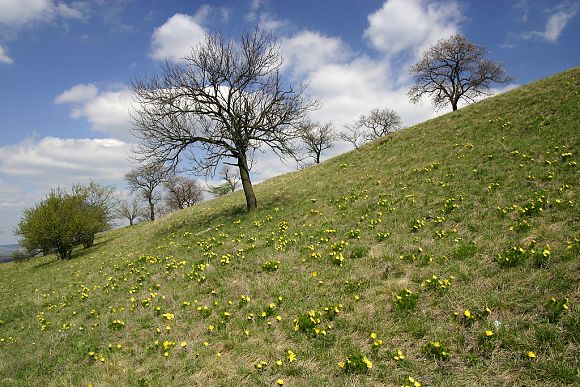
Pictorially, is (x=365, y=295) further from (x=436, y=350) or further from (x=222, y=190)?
(x=222, y=190)

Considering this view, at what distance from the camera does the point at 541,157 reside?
1368cm

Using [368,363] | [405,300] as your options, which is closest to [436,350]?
[368,363]

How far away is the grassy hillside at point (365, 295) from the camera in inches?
242

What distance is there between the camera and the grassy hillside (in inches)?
242

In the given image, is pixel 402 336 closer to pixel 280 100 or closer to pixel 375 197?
pixel 375 197

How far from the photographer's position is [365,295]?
8445 millimetres

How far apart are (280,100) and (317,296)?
1365 cm

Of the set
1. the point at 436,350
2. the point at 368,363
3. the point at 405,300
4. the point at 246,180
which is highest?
the point at 246,180

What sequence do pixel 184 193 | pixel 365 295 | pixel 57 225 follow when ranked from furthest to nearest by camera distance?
pixel 184 193 < pixel 57 225 < pixel 365 295

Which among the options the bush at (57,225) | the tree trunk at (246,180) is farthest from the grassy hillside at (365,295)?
the bush at (57,225)

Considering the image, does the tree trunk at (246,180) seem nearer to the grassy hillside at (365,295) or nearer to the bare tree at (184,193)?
the grassy hillside at (365,295)

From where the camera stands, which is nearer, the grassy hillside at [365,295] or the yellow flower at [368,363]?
the yellow flower at [368,363]

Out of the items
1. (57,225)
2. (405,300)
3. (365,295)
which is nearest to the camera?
(405,300)

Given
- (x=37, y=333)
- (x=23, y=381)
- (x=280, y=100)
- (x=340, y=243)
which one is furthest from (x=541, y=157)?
(x=37, y=333)
